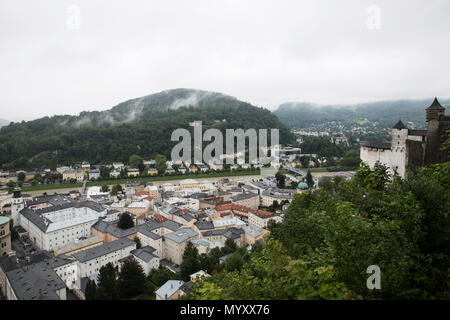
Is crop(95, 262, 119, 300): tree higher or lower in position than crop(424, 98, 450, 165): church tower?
lower

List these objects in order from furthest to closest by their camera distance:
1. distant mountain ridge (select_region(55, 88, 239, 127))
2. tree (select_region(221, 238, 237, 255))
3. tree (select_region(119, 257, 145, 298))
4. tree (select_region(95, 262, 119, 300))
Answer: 1. distant mountain ridge (select_region(55, 88, 239, 127))
2. tree (select_region(221, 238, 237, 255))
3. tree (select_region(119, 257, 145, 298))
4. tree (select_region(95, 262, 119, 300))

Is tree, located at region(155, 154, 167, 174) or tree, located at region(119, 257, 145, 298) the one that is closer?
tree, located at region(119, 257, 145, 298)

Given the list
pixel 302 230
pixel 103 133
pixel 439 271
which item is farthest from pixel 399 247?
pixel 103 133

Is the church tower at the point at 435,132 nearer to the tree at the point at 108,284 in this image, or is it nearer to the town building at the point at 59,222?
the tree at the point at 108,284

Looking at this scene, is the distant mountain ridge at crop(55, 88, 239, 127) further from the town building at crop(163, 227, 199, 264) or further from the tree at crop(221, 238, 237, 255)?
the tree at crop(221, 238, 237, 255)

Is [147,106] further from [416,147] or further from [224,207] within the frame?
[416,147]

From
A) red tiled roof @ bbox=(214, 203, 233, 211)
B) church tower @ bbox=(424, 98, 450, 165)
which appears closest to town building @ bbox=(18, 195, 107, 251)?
red tiled roof @ bbox=(214, 203, 233, 211)
